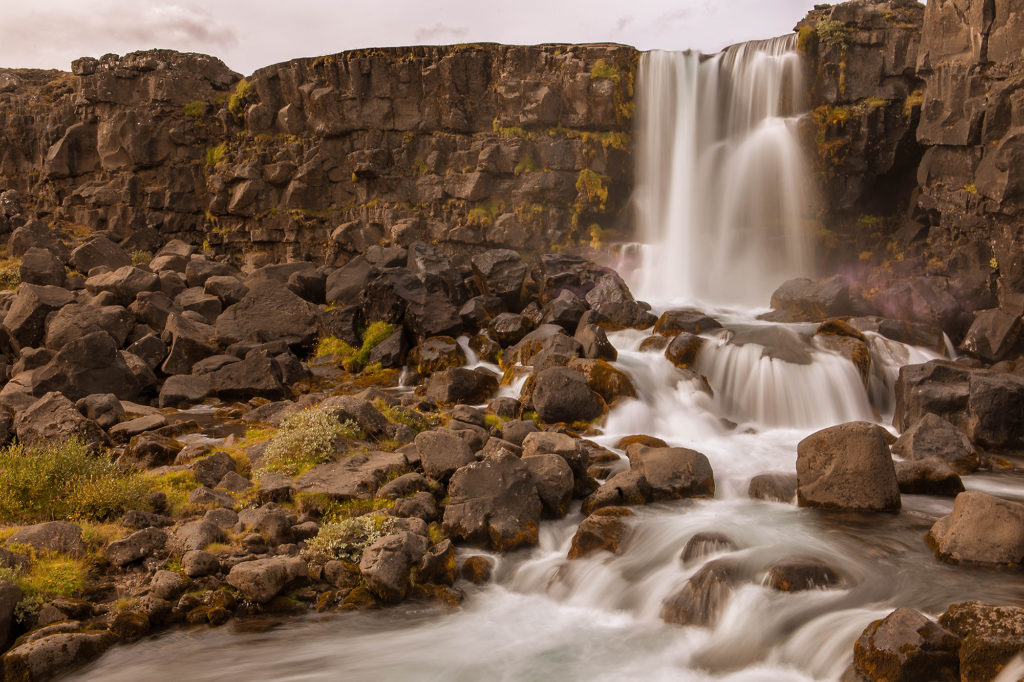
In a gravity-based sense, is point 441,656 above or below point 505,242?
below

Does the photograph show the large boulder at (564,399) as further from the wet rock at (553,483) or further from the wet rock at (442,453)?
the wet rock at (553,483)

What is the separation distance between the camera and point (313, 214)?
31891 millimetres

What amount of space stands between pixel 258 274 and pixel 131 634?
20.3 metres

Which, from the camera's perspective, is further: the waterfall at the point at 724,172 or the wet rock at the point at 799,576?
the waterfall at the point at 724,172

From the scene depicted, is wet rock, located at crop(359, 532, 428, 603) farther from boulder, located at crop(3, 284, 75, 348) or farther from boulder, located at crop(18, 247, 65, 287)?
boulder, located at crop(18, 247, 65, 287)

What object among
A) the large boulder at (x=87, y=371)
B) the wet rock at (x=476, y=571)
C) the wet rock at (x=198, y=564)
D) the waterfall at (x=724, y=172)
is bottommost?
the wet rock at (x=476, y=571)

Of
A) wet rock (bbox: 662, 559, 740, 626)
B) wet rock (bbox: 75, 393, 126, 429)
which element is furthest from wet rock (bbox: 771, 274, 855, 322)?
wet rock (bbox: 75, 393, 126, 429)

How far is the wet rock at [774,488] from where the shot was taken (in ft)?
37.2

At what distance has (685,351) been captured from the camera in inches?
679

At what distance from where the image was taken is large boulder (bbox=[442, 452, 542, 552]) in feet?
32.9

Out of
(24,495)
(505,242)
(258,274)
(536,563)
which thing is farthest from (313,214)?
(536,563)

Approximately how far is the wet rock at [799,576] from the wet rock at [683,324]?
34.4 feet

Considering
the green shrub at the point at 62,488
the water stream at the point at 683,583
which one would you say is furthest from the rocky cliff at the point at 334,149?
the green shrub at the point at 62,488

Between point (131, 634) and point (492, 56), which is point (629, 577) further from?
point (492, 56)
